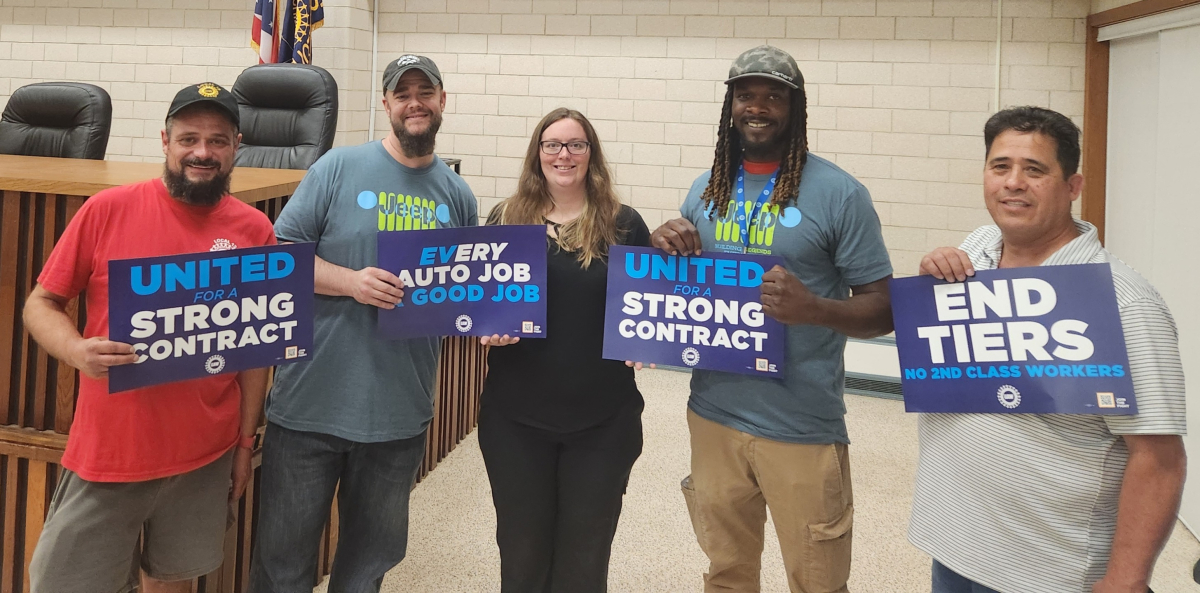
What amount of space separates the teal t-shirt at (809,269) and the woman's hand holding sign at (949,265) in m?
0.22

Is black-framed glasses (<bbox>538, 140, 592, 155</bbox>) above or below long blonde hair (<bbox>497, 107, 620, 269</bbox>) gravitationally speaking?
above

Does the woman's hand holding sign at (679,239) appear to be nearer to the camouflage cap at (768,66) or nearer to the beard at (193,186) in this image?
the camouflage cap at (768,66)

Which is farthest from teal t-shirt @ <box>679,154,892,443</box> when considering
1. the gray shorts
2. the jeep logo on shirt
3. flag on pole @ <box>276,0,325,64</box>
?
flag on pole @ <box>276,0,325,64</box>

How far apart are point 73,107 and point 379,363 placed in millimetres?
3495

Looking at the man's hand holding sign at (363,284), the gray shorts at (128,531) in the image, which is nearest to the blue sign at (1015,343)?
the man's hand holding sign at (363,284)

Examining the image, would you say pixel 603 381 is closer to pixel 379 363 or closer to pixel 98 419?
pixel 379 363

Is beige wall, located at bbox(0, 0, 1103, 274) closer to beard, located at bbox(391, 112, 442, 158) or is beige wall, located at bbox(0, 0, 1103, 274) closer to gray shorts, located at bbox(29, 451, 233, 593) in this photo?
beard, located at bbox(391, 112, 442, 158)

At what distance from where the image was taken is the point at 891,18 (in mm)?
5363

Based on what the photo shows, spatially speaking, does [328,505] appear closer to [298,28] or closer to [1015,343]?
[1015,343]

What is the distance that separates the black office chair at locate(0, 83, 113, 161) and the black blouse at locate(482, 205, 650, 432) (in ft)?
11.4

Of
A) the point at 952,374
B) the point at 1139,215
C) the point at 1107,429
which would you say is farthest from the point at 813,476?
the point at 1139,215

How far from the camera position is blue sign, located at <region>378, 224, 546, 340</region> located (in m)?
1.79

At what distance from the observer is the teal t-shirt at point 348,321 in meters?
1.85

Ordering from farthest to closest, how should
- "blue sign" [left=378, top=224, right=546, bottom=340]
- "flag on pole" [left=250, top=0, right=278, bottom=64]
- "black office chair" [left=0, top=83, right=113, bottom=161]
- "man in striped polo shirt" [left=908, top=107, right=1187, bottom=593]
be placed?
"flag on pole" [left=250, top=0, right=278, bottom=64] < "black office chair" [left=0, top=83, right=113, bottom=161] < "blue sign" [left=378, top=224, right=546, bottom=340] < "man in striped polo shirt" [left=908, top=107, right=1187, bottom=593]
